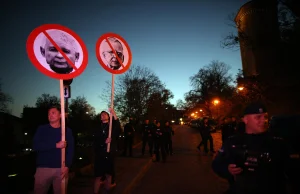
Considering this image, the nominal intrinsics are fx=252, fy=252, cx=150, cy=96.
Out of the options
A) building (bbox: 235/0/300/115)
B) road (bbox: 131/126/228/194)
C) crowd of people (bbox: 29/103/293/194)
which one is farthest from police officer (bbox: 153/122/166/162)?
building (bbox: 235/0/300/115)

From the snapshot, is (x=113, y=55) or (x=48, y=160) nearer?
(x=48, y=160)

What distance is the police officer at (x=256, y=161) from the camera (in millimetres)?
2418

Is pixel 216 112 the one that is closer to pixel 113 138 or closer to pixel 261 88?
pixel 261 88

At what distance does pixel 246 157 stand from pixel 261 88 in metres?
23.1

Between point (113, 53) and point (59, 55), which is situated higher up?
point (113, 53)

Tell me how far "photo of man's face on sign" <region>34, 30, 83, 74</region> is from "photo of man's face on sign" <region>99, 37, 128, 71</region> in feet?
4.13

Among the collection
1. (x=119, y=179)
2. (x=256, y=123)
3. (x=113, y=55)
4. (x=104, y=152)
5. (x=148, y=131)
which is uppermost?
(x=113, y=55)

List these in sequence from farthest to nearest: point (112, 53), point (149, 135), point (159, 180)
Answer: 1. point (149, 135)
2. point (159, 180)
3. point (112, 53)

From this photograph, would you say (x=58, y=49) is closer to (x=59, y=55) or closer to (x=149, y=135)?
(x=59, y=55)

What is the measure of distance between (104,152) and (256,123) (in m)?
3.49

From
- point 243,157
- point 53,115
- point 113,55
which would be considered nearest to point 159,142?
point 113,55

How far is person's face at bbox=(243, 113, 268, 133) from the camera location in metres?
2.74

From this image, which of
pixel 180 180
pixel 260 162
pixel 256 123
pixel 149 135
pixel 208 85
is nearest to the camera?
pixel 260 162

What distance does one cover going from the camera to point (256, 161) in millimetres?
2453
